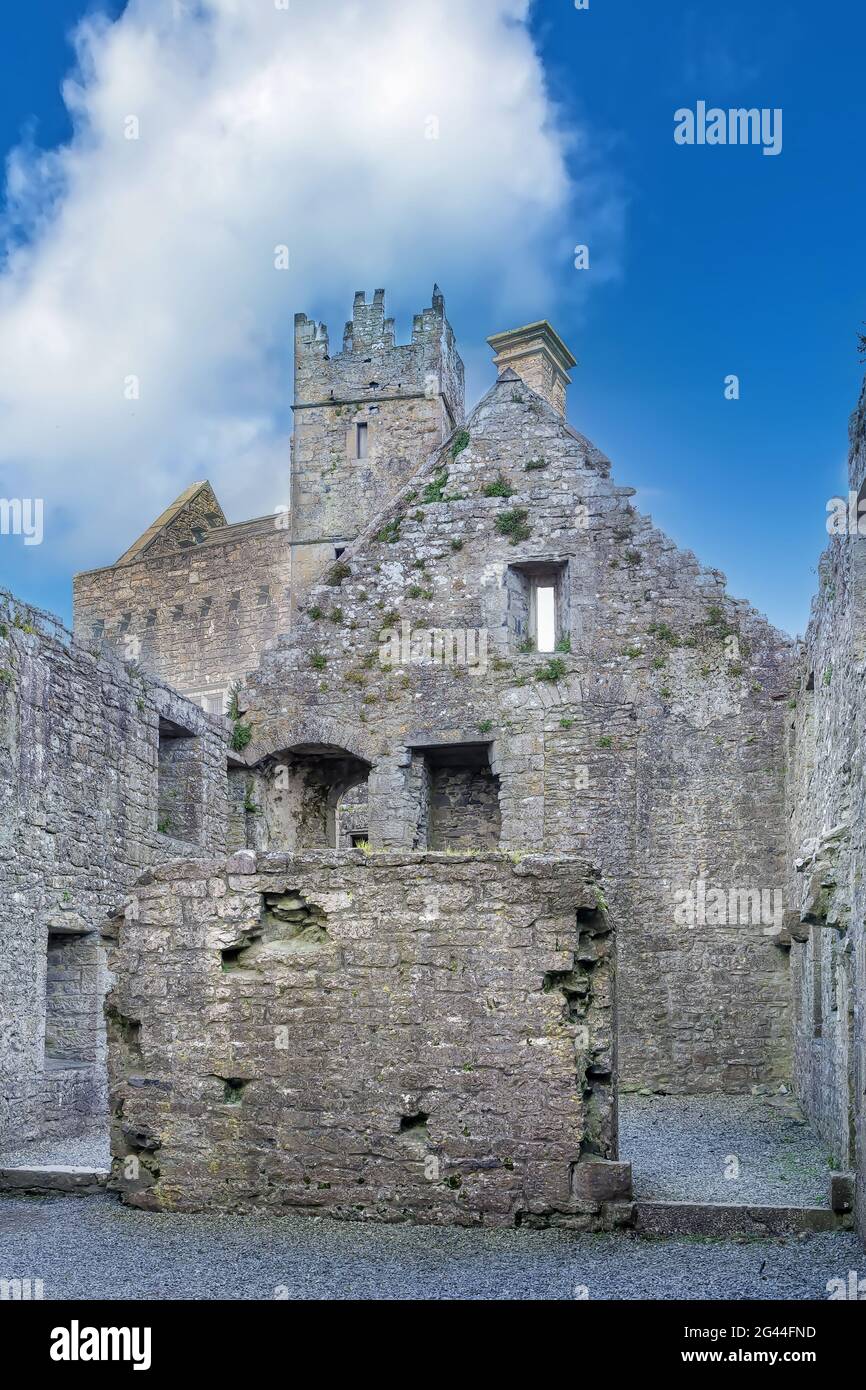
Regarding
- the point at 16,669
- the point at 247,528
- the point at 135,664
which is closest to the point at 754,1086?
the point at 135,664

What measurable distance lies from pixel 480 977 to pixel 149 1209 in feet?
8.42

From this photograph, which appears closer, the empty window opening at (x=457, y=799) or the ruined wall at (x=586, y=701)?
the ruined wall at (x=586, y=701)

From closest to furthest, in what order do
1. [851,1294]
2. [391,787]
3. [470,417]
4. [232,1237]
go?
[851,1294]
[232,1237]
[391,787]
[470,417]

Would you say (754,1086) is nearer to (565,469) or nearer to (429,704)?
(429,704)

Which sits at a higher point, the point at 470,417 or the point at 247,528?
the point at 247,528

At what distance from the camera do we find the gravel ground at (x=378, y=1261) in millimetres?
6719

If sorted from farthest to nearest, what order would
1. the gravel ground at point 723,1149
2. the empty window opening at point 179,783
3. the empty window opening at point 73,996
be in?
the empty window opening at point 179,783
the empty window opening at point 73,996
the gravel ground at point 723,1149

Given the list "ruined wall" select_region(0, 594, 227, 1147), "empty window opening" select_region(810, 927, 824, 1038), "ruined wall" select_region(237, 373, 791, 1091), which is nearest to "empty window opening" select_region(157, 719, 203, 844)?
"ruined wall" select_region(0, 594, 227, 1147)

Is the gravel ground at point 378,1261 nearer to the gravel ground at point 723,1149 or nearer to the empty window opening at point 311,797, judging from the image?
the gravel ground at point 723,1149

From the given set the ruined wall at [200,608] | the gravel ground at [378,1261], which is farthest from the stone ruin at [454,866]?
the ruined wall at [200,608]

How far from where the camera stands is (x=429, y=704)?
15914 mm

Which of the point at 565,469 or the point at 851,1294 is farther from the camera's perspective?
the point at 565,469

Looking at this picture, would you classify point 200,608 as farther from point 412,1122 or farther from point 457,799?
point 412,1122

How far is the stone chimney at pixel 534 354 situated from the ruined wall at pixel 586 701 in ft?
40.6
